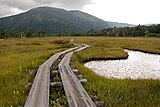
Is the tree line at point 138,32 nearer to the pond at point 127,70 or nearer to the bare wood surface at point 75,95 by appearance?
the pond at point 127,70

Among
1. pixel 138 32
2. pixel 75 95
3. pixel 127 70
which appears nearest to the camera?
pixel 75 95

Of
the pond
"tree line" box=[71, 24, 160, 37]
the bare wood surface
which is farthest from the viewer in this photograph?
"tree line" box=[71, 24, 160, 37]

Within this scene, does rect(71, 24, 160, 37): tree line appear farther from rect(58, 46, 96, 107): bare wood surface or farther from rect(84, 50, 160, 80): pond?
rect(58, 46, 96, 107): bare wood surface

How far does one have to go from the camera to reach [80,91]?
1091 cm

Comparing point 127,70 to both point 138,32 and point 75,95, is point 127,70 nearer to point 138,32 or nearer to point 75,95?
point 75,95

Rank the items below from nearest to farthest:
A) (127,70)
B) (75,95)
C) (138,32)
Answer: (75,95) → (127,70) → (138,32)

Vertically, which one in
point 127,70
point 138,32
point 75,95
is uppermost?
point 75,95

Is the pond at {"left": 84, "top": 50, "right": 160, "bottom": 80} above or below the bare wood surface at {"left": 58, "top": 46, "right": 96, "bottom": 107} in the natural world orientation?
below

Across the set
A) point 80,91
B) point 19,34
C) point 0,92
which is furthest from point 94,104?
point 19,34

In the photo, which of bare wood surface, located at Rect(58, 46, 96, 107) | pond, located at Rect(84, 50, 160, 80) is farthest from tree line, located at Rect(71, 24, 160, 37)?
bare wood surface, located at Rect(58, 46, 96, 107)

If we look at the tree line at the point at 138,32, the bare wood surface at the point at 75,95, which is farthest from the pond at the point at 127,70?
the tree line at the point at 138,32

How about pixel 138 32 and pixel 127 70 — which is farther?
pixel 138 32

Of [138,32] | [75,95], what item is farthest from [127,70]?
[138,32]

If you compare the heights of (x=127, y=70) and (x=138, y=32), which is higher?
(x=127, y=70)
